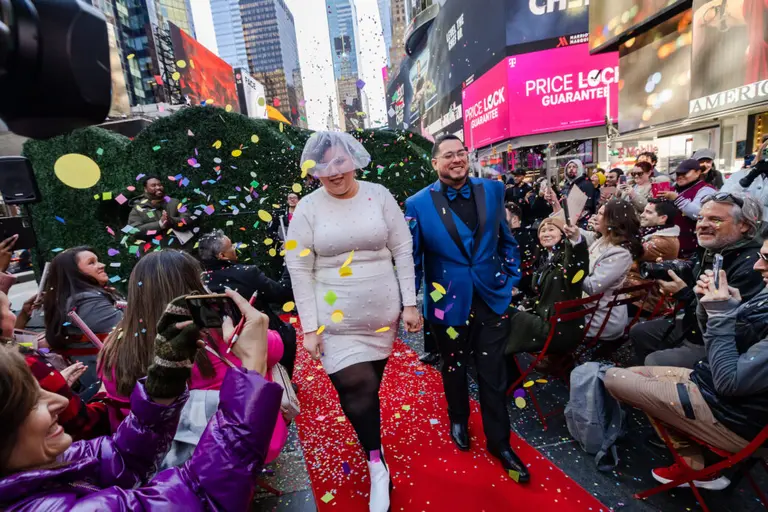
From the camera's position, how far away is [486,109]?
69.1ft

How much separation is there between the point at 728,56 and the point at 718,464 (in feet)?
31.0

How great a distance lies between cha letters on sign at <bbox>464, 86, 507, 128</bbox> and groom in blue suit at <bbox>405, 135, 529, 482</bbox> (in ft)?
59.3

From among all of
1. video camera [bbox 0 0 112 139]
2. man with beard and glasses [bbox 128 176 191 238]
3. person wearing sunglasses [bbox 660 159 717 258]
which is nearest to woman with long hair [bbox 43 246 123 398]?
video camera [bbox 0 0 112 139]

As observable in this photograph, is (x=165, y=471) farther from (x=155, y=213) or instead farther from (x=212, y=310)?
(x=155, y=213)

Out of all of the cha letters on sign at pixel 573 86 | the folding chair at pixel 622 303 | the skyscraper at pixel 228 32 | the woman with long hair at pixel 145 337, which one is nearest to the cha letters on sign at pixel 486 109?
the cha letters on sign at pixel 573 86

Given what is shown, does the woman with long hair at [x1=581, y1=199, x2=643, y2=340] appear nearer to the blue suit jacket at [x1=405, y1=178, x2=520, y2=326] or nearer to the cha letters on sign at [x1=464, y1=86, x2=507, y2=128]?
the blue suit jacket at [x1=405, y1=178, x2=520, y2=326]

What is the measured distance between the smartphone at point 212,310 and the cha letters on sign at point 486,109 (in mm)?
19643

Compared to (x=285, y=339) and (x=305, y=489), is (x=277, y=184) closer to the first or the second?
(x=285, y=339)

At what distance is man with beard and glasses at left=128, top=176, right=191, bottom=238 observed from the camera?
5.02m

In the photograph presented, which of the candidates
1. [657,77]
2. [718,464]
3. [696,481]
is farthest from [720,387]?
[657,77]

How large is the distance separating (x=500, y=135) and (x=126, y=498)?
20.7 m

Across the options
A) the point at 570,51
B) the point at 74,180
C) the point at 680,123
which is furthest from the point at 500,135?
the point at 74,180

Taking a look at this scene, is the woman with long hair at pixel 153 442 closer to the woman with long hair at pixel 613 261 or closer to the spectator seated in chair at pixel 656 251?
the woman with long hair at pixel 613 261

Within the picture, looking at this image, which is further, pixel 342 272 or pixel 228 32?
pixel 228 32
